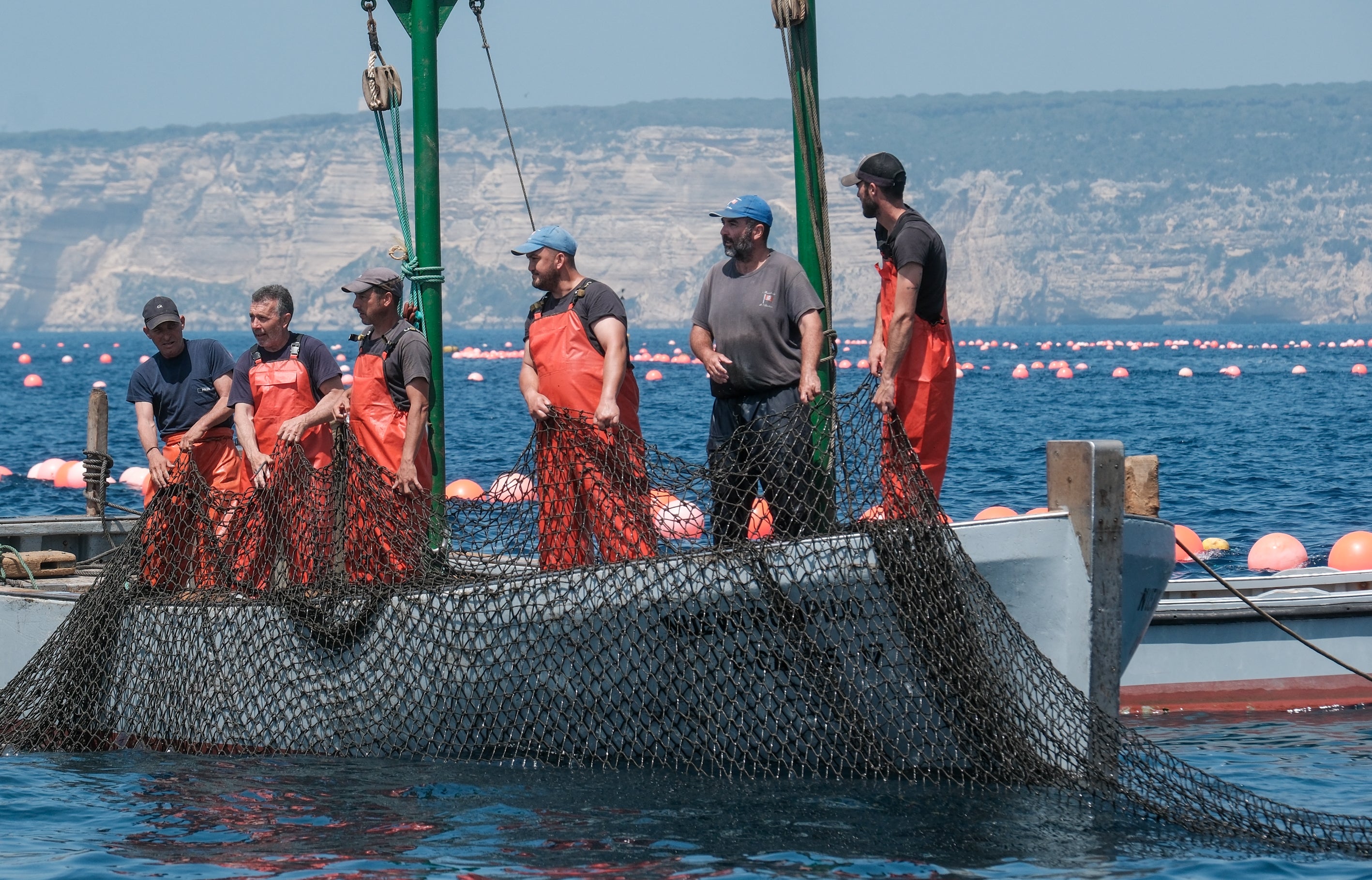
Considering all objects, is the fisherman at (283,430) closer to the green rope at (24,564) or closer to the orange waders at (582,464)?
the orange waders at (582,464)

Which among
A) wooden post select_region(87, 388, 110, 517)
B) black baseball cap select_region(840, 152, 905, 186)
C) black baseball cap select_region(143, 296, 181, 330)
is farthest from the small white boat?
wooden post select_region(87, 388, 110, 517)

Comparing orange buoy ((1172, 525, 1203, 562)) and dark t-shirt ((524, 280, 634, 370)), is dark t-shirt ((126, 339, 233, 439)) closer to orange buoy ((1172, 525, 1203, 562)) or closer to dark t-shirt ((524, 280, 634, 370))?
dark t-shirt ((524, 280, 634, 370))

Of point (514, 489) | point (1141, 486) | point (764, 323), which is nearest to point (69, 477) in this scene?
point (514, 489)

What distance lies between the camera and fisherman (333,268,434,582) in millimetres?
7594

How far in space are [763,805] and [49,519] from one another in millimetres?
6524

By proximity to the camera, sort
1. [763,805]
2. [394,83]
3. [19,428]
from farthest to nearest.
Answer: [19,428], [394,83], [763,805]

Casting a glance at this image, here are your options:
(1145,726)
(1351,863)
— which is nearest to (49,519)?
(1145,726)

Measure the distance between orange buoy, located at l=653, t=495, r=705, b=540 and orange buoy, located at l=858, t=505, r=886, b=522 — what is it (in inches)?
29.5

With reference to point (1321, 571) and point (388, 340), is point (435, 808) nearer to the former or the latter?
point (388, 340)

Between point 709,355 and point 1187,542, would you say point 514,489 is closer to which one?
point 709,355

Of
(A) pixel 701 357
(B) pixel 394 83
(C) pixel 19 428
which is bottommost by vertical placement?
(C) pixel 19 428

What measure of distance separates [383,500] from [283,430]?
2.05ft

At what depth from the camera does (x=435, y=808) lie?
7055 millimetres

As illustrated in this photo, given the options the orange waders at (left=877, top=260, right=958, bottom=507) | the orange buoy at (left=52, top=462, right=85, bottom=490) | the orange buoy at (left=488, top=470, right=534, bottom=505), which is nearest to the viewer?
the orange waders at (left=877, top=260, right=958, bottom=507)
